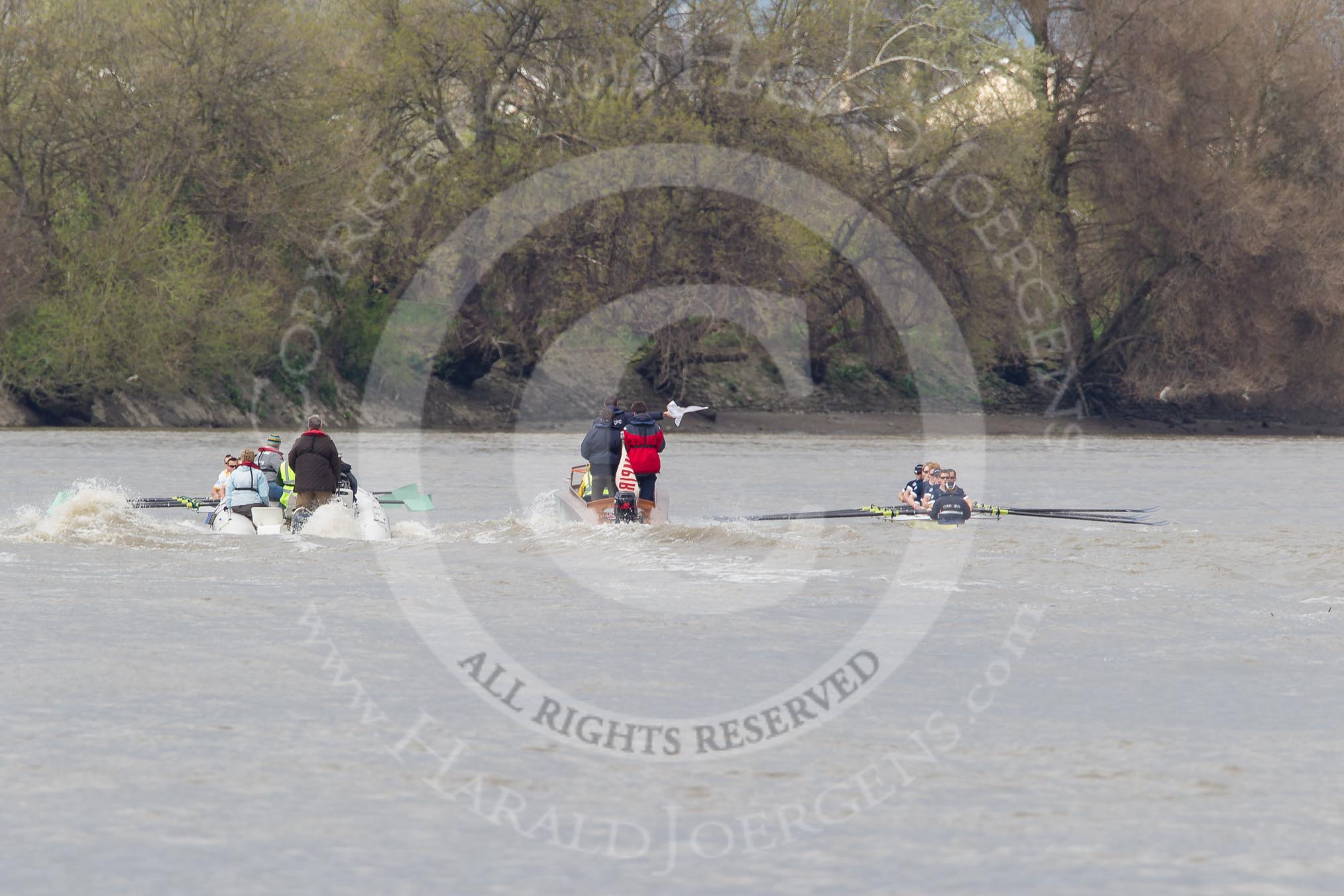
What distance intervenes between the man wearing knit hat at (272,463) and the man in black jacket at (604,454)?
4.10 m

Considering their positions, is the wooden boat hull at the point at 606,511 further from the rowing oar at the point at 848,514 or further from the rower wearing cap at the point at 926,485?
the rower wearing cap at the point at 926,485

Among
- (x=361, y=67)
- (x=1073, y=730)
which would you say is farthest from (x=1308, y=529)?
(x=361, y=67)

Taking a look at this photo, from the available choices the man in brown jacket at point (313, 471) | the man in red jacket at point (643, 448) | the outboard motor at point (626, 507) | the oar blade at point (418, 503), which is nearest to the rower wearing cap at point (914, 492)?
the man in red jacket at point (643, 448)

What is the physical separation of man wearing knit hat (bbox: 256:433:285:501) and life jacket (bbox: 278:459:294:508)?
157mm

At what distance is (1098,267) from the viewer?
57188 millimetres

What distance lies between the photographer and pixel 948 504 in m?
24.1

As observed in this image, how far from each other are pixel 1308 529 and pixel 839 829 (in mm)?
16644

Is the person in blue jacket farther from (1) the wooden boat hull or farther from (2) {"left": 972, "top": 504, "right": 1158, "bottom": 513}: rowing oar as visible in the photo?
(2) {"left": 972, "top": 504, "right": 1158, "bottom": 513}: rowing oar

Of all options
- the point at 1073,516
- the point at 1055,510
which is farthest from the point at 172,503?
the point at 1073,516

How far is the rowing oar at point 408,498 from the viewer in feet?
78.9

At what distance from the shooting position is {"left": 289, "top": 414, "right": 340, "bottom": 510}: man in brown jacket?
21.7m

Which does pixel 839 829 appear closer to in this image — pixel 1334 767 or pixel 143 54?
pixel 1334 767

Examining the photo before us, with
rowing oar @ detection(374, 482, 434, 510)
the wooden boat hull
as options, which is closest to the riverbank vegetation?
rowing oar @ detection(374, 482, 434, 510)

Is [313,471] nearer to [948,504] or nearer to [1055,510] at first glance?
[948,504]
